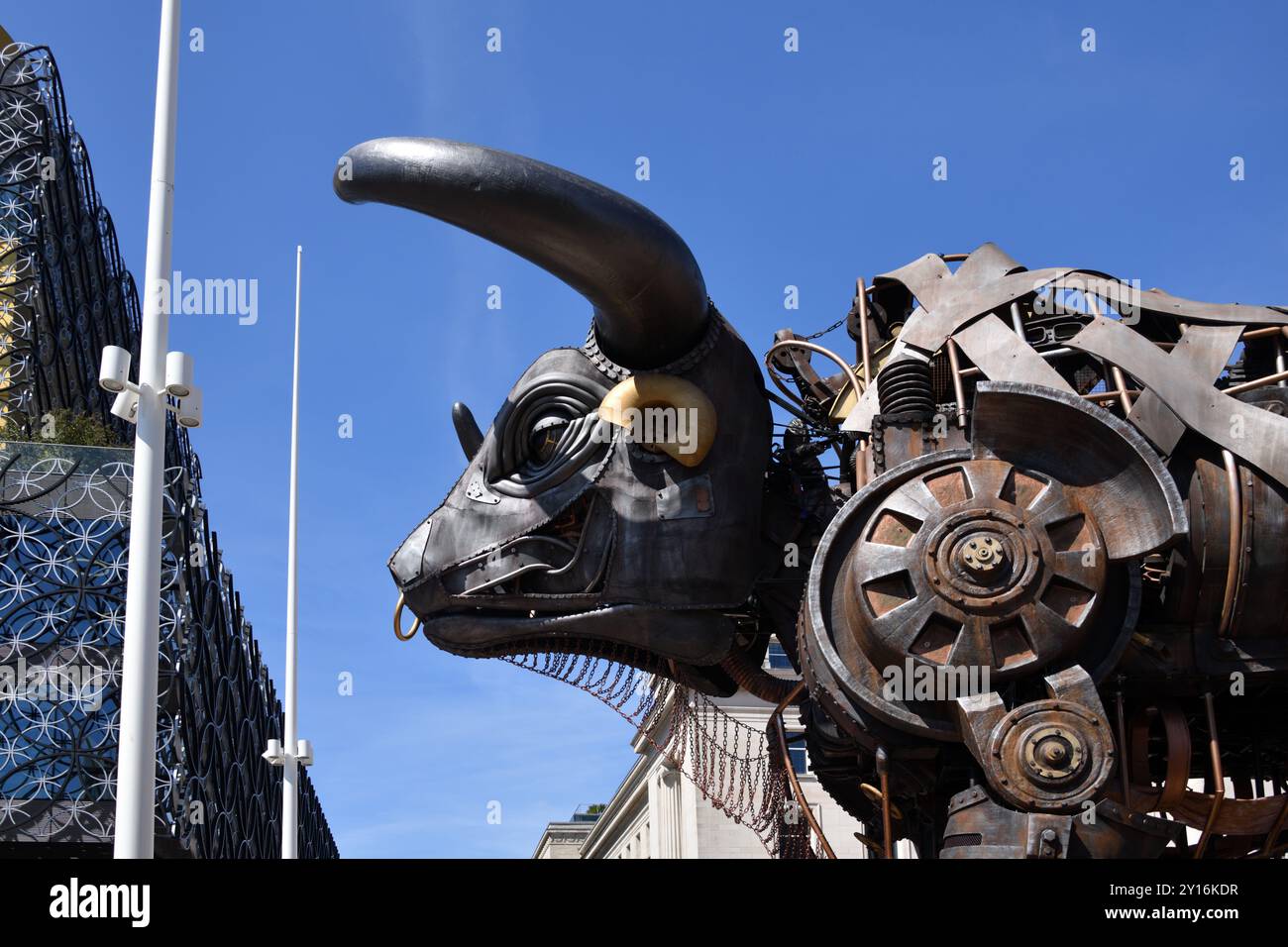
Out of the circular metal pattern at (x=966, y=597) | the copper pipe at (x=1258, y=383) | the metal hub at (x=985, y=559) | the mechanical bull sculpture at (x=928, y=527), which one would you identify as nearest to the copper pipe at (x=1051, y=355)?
the mechanical bull sculpture at (x=928, y=527)

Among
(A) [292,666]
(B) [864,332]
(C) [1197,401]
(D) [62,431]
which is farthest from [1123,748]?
(D) [62,431]

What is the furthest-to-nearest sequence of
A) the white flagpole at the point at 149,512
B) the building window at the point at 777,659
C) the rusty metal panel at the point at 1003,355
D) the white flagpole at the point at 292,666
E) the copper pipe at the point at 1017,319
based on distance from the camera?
the building window at the point at 777,659 < the white flagpole at the point at 292,666 < the copper pipe at the point at 1017,319 < the rusty metal panel at the point at 1003,355 < the white flagpole at the point at 149,512

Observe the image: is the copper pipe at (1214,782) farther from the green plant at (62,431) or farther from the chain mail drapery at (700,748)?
the green plant at (62,431)

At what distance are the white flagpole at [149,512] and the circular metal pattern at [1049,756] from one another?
6244mm

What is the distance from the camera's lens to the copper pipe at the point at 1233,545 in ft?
37.9

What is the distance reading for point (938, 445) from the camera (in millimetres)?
12320

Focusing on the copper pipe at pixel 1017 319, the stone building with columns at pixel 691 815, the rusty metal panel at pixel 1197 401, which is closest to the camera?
the rusty metal panel at pixel 1197 401

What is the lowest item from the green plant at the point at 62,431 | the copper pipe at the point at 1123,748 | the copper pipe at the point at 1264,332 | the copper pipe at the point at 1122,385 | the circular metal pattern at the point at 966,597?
the copper pipe at the point at 1123,748

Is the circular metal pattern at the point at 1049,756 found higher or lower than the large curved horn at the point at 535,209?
lower

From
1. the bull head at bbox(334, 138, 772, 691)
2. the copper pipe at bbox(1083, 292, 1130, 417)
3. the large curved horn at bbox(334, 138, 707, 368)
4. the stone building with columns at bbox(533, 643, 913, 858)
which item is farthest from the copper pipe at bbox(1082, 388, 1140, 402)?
the stone building with columns at bbox(533, 643, 913, 858)

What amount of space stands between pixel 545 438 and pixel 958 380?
361 cm

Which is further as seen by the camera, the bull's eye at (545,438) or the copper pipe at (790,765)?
the copper pipe at (790,765)
